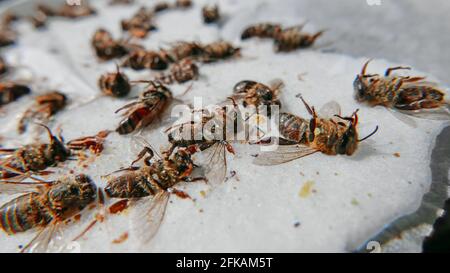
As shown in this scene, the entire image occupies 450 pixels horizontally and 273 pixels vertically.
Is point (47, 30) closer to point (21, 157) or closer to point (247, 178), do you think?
point (21, 157)

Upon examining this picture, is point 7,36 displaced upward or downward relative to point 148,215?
upward

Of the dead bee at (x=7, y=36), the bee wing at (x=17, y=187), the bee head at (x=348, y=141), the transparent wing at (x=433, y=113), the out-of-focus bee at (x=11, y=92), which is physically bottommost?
the bee wing at (x=17, y=187)

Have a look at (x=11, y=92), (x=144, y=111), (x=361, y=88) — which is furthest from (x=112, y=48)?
(x=361, y=88)

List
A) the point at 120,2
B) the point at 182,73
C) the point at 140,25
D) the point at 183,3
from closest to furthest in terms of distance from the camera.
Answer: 1. the point at 182,73
2. the point at 140,25
3. the point at 183,3
4. the point at 120,2

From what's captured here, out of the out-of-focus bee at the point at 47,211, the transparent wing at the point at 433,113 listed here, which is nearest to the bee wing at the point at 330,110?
the transparent wing at the point at 433,113

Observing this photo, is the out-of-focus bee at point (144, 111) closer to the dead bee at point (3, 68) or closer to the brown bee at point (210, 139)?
the brown bee at point (210, 139)

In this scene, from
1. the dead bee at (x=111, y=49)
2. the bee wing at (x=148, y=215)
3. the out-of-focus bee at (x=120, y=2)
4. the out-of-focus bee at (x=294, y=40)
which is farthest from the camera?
the out-of-focus bee at (x=120, y=2)

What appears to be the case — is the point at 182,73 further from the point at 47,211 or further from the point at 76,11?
the point at 76,11
